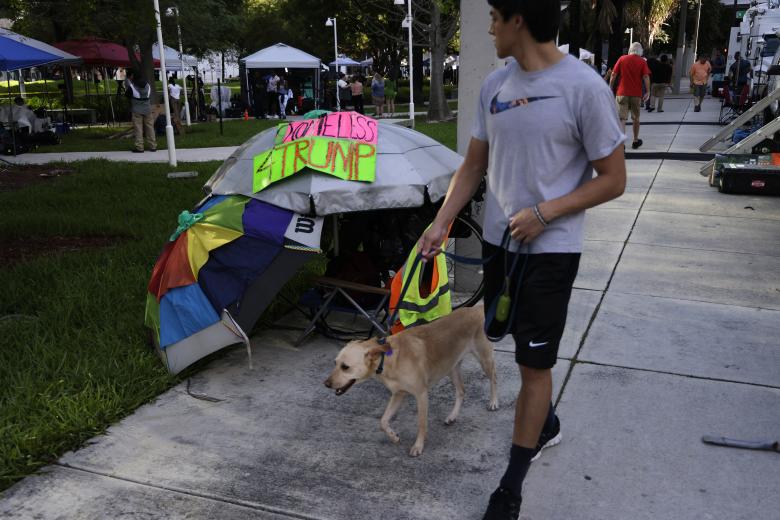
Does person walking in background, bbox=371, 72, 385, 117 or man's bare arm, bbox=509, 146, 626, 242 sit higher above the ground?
person walking in background, bbox=371, 72, 385, 117

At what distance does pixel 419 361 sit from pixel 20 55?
14.9m

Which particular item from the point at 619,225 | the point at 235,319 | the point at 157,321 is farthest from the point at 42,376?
the point at 619,225

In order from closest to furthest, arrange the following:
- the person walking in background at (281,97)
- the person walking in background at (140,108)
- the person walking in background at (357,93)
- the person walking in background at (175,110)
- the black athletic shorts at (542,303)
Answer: the black athletic shorts at (542,303), the person walking in background at (140,108), the person walking in background at (175,110), the person walking in background at (357,93), the person walking in background at (281,97)

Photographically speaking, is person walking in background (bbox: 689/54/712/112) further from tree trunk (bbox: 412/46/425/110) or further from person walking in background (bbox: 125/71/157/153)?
person walking in background (bbox: 125/71/157/153)

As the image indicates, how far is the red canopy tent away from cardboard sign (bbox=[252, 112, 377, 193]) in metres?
18.9

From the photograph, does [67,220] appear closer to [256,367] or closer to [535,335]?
[256,367]

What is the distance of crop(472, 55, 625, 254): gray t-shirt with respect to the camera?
93.7 inches

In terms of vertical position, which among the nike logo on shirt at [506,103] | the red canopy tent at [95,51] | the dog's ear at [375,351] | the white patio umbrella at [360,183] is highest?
the red canopy tent at [95,51]

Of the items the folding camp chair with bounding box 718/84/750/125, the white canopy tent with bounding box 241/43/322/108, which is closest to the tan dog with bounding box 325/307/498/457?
the folding camp chair with bounding box 718/84/750/125

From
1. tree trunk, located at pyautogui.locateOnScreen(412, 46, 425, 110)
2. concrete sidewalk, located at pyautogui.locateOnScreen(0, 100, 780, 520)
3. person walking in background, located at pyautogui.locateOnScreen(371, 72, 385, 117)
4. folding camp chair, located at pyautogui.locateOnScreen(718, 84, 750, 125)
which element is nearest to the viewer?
concrete sidewalk, located at pyautogui.locateOnScreen(0, 100, 780, 520)

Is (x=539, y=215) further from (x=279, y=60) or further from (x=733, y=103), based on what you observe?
(x=279, y=60)

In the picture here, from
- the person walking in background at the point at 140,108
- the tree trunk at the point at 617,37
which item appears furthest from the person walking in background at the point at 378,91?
the person walking in background at the point at 140,108

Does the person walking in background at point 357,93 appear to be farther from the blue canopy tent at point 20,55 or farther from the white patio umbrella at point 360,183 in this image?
the white patio umbrella at point 360,183

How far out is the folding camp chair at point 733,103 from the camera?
16.6 metres
